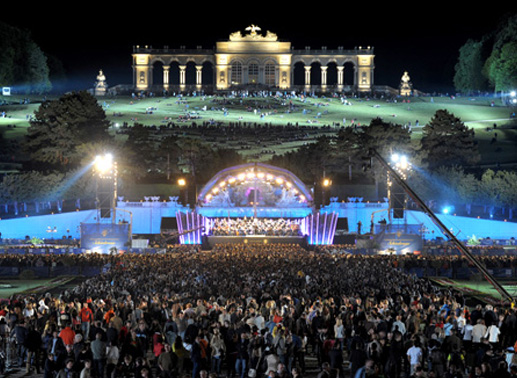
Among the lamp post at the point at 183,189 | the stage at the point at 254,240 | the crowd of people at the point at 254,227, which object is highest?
the lamp post at the point at 183,189

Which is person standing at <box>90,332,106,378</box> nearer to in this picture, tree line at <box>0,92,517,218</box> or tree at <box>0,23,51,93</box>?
tree line at <box>0,92,517,218</box>

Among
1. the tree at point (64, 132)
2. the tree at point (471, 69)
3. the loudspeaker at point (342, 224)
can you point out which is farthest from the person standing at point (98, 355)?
the tree at point (471, 69)

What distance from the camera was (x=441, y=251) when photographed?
5806 centimetres

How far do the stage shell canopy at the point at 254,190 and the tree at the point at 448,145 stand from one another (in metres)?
26.1

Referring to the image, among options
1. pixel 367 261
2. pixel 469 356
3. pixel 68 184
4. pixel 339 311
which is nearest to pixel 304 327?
pixel 339 311

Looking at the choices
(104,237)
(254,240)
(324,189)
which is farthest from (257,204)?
(104,237)

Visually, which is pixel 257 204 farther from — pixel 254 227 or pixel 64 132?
pixel 64 132

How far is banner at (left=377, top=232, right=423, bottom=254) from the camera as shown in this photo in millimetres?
59000

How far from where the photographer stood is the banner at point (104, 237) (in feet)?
197

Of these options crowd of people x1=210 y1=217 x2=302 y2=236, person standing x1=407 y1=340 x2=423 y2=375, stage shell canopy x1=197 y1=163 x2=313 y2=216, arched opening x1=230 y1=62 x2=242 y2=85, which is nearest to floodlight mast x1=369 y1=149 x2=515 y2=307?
person standing x1=407 y1=340 x2=423 y2=375

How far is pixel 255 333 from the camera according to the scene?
21.8 m

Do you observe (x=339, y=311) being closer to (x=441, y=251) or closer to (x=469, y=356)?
(x=469, y=356)

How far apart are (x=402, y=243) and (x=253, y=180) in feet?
63.8

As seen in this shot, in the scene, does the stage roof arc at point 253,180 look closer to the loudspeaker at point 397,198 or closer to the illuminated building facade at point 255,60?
the loudspeaker at point 397,198
